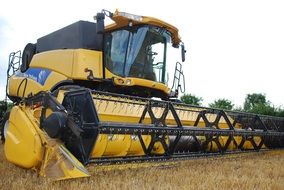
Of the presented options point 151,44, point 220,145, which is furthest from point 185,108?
point 151,44

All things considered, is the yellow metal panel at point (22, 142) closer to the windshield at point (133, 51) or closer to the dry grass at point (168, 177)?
the dry grass at point (168, 177)

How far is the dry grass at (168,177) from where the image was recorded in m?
3.14

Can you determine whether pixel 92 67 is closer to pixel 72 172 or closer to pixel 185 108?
pixel 185 108

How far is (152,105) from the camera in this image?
4504 millimetres

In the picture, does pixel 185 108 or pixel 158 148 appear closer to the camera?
pixel 158 148

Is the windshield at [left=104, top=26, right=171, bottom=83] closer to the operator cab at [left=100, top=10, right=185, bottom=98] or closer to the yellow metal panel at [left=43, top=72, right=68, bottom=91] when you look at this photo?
the operator cab at [left=100, top=10, right=185, bottom=98]

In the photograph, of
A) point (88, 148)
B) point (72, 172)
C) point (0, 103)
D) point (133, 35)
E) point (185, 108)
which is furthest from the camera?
point (0, 103)

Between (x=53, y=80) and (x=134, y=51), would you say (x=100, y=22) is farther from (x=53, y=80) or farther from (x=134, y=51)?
(x=53, y=80)

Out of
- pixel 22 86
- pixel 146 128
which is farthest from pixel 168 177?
pixel 22 86

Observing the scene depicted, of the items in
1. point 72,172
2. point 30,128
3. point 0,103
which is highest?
point 30,128

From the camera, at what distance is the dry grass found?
3.14m

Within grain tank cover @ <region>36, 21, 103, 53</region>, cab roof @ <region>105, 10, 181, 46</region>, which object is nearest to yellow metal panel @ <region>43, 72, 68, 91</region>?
grain tank cover @ <region>36, 21, 103, 53</region>

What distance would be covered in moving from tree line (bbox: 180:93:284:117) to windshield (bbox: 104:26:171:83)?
21.7ft

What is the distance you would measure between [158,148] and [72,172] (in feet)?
4.80
